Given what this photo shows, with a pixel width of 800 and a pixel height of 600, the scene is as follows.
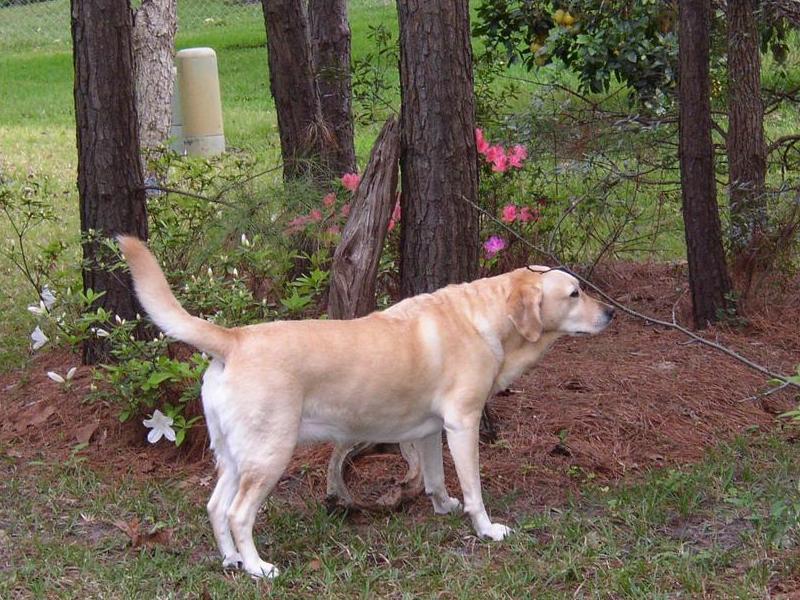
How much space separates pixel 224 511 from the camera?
4703mm

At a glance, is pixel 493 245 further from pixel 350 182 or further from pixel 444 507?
pixel 444 507

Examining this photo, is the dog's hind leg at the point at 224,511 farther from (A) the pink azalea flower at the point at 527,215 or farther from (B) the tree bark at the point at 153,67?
(B) the tree bark at the point at 153,67

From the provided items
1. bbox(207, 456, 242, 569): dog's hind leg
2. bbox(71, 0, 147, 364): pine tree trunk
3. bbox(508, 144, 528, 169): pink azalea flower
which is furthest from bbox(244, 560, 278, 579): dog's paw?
bbox(508, 144, 528, 169): pink azalea flower

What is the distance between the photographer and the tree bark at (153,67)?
13055 millimetres

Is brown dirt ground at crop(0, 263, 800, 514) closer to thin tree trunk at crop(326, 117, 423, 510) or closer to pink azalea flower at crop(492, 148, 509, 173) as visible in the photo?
thin tree trunk at crop(326, 117, 423, 510)

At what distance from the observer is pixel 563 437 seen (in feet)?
19.5

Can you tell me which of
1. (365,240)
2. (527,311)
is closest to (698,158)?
(365,240)

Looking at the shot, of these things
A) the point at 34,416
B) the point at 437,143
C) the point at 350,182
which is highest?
the point at 437,143

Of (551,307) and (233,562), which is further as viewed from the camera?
(551,307)

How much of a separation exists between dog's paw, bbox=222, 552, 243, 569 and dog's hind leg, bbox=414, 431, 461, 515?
96 cm

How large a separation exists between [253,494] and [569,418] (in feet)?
6.98

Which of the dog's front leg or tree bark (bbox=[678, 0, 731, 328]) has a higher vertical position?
tree bark (bbox=[678, 0, 731, 328])

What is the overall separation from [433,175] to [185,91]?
1033cm

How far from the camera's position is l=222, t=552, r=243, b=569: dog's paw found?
15.2 ft
